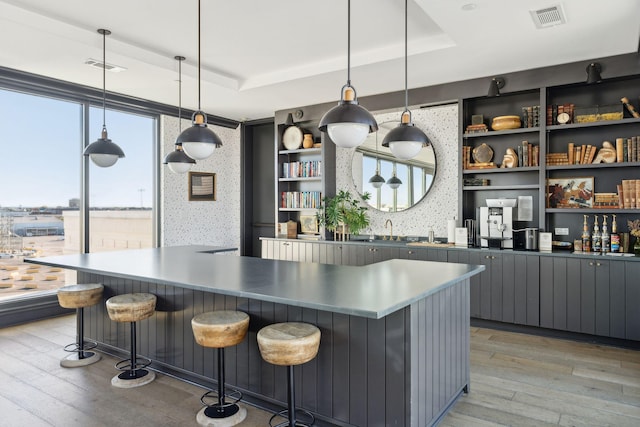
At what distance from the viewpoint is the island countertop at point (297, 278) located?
2.18 m

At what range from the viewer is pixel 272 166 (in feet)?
24.3

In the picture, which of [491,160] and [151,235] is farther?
[151,235]

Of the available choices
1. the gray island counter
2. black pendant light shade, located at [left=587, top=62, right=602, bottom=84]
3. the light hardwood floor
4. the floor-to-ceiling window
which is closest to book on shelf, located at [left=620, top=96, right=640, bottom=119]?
black pendant light shade, located at [left=587, top=62, right=602, bottom=84]

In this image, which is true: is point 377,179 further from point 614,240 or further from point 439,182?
point 614,240

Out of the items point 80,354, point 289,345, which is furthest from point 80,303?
point 289,345

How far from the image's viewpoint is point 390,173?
5.96m

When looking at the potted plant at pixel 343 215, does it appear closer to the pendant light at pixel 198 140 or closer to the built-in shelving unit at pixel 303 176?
the built-in shelving unit at pixel 303 176

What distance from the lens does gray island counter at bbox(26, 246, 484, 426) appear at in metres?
2.33

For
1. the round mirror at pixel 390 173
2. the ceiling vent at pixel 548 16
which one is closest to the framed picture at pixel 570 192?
the round mirror at pixel 390 173

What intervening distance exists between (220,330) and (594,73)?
418 cm

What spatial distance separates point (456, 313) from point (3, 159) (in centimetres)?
511

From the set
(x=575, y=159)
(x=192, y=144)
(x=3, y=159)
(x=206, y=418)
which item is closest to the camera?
(x=206, y=418)

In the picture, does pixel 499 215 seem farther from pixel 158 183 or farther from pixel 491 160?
pixel 158 183

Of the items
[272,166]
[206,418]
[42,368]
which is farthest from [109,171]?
[206,418]
